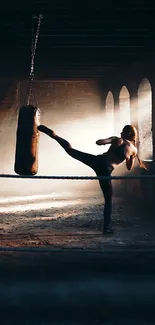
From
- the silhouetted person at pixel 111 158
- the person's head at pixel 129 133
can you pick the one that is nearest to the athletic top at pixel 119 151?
the silhouetted person at pixel 111 158

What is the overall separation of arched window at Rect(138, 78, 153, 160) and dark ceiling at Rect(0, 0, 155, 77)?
0.69m

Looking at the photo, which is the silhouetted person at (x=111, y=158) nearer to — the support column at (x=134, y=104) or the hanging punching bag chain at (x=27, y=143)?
the hanging punching bag chain at (x=27, y=143)

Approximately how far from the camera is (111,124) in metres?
12.5

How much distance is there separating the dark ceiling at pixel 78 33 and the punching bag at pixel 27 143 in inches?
53.1

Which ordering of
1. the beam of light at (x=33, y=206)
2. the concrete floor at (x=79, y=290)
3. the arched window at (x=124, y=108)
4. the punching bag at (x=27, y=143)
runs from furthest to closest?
the arched window at (x=124, y=108) < the beam of light at (x=33, y=206) < the punching bag at (x=27, y=143) < the concrete floor at (x=79, y=290)

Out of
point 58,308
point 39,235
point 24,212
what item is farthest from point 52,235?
point 58,308

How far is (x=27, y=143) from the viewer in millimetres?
4203

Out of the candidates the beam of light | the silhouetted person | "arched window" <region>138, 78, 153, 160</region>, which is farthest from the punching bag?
"arched window" <region>138, 78, 153, 160</region>

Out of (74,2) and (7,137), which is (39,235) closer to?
(74,2)

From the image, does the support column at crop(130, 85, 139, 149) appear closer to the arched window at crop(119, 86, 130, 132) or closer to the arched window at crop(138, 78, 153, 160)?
the arched window at crop(138, 78, 153, 160)

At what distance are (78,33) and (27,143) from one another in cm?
263

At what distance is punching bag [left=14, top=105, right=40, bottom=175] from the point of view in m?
4.16

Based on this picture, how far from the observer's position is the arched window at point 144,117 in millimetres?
8703

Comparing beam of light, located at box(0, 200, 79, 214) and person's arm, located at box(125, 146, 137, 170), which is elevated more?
person's arm, located at box(125, 146, 137, 170)
